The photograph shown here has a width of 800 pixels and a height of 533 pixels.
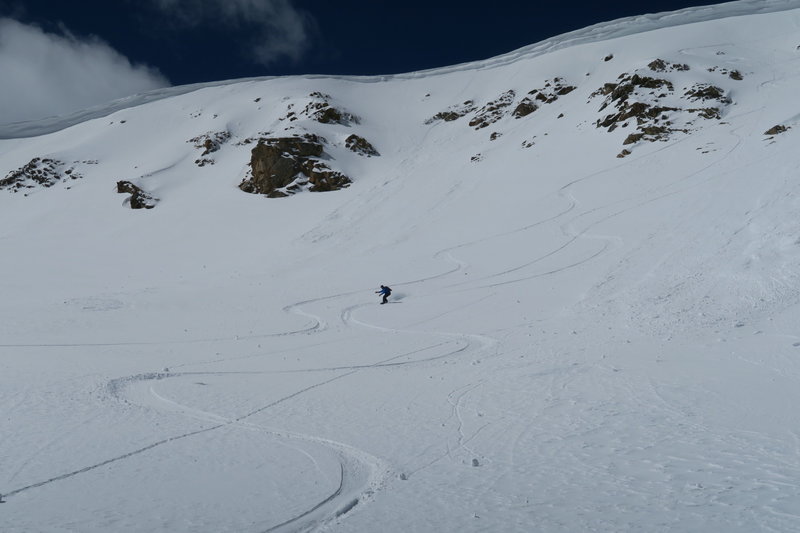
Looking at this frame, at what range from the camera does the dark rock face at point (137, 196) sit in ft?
165

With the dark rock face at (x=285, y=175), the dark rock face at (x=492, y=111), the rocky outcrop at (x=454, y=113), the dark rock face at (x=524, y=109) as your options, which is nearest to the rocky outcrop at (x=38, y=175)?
the dark rock face at (x=285, y=175)

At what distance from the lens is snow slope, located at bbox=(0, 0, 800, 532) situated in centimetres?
589

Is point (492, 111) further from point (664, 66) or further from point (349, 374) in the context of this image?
point (349, 374)

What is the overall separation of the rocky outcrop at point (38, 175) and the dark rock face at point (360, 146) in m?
31.9

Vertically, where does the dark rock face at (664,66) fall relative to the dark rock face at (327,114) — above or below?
below

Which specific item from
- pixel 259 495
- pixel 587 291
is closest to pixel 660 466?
pixel 259 495

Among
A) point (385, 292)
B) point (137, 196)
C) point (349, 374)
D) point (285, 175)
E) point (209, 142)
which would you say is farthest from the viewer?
point (209, 142)

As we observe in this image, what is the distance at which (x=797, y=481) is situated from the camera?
18.1 feet

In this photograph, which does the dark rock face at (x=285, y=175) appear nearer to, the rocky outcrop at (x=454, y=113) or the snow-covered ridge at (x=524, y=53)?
the rocky outcrop at (x=454, y=113)

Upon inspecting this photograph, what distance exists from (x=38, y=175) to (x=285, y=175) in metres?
32.8

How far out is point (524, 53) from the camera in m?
84.7

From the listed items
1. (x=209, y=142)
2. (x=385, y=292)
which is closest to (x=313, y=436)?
(x=385, y=292)

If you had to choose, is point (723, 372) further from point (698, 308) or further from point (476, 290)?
point (476, 290)

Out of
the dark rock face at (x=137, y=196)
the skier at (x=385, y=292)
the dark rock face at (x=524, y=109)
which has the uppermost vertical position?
the dark rock face at (x=524, y=109)
